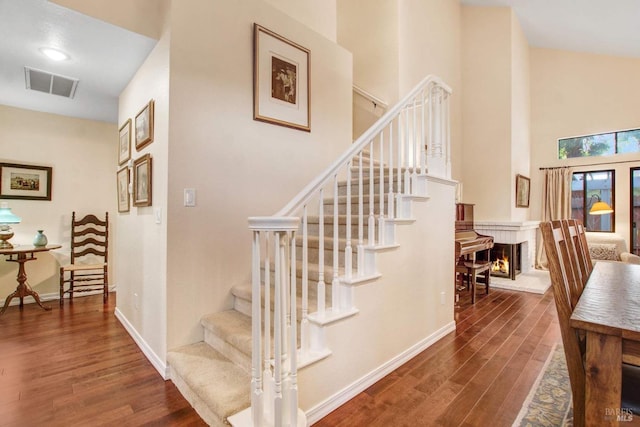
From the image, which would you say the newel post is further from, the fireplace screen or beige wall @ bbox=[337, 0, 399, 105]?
the fireplace screen

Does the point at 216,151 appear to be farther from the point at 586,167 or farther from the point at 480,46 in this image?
the point at 586,167

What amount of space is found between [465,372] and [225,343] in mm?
1736

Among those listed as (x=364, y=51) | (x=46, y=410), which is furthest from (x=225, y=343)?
(x=364, y=51)

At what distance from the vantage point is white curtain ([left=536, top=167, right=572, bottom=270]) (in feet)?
20.4

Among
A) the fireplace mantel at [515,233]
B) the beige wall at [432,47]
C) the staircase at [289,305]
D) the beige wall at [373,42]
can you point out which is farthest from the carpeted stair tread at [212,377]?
the fireplace mantel at [515,233]

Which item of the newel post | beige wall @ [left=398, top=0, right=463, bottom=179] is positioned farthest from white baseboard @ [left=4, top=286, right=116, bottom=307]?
beige wall @ [left=398, top=0, right=463, bottom=179]

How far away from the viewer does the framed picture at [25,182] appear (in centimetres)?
373

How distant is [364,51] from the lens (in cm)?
486

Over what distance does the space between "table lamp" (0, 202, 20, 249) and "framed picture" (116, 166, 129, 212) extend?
1357 millimetres

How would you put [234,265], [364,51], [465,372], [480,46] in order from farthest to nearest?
[480,46]
[364,51]
[234,265]
[465,372]

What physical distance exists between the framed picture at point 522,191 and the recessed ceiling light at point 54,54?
22.4 ft

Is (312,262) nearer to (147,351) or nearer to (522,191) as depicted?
(147,351)

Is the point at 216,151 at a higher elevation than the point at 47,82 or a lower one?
lower

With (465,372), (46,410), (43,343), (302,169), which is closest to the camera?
(46,410)
